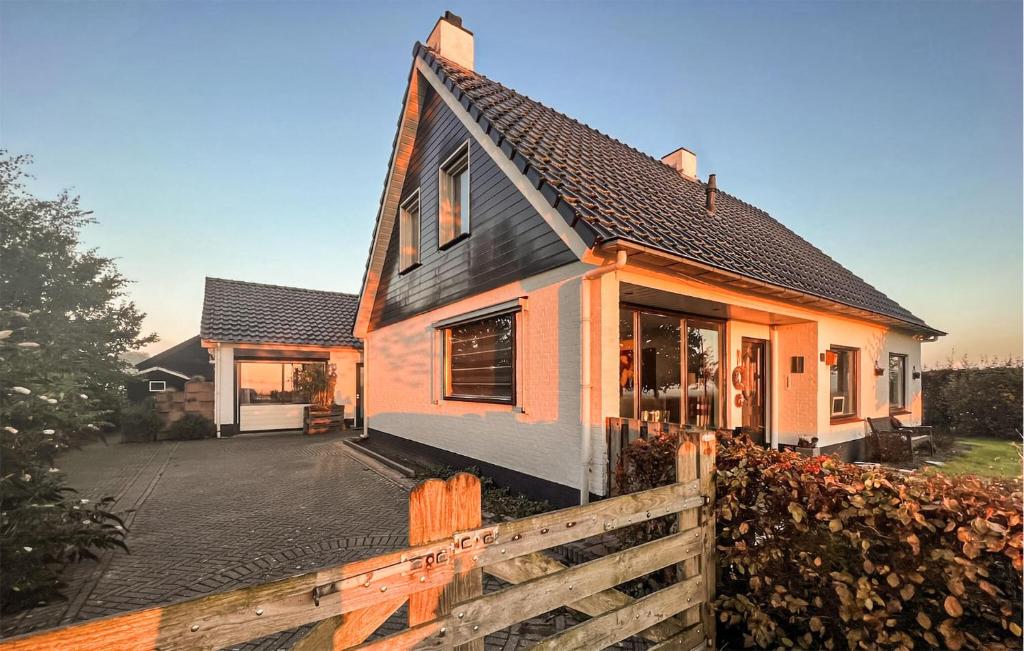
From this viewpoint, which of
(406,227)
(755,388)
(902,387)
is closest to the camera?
(755,388)

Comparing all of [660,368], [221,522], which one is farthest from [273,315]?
[660,368]

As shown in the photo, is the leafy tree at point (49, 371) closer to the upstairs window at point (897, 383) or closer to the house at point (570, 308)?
the house at point (570, 308)

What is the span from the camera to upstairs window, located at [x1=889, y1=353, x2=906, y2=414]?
1143cm

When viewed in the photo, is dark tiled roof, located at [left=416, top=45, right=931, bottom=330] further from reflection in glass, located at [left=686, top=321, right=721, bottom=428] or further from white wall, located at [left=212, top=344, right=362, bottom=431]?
white wall, located at [left=212, top=344, right=362, bottom=431]

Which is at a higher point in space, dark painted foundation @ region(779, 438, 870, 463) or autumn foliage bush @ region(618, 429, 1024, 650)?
autumn foliage bush @ region(618, 429, 1024, 650)

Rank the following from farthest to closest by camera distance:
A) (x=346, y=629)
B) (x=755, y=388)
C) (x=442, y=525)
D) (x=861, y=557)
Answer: (x=755, y=388), (x=861, y=557), (x=442, y=525), (x=346, y=629)

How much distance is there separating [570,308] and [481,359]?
8.03ft

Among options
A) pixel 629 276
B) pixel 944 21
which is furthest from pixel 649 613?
pixel 944 21

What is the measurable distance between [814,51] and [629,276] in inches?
197

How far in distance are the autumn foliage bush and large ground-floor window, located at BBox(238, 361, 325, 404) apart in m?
15.1

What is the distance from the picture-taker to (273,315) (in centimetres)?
1623

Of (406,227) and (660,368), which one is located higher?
(406,227)

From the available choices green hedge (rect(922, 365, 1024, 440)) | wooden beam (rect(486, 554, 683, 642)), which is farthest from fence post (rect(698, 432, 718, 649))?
green hedge (rect(922, 365, 1024, 440))

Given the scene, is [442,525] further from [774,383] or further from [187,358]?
[187,358]
